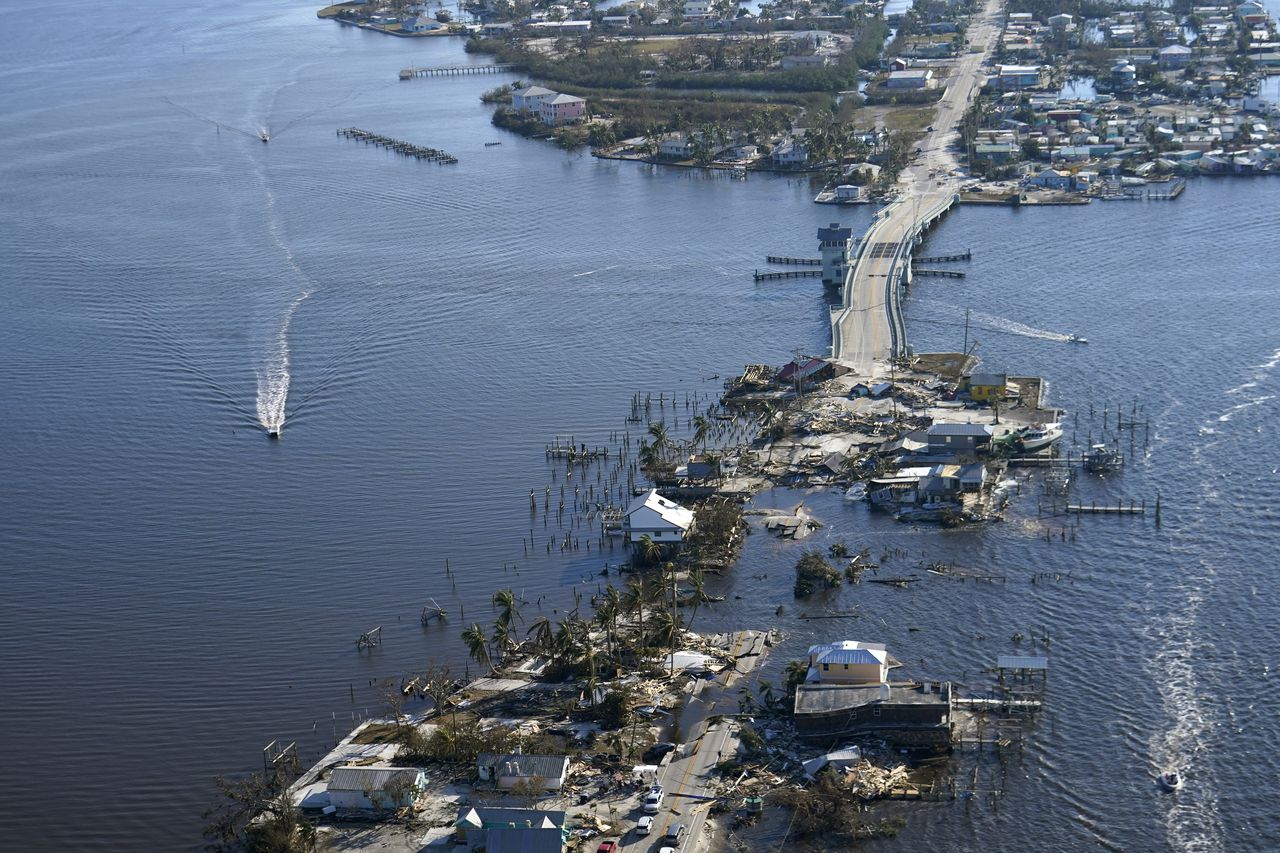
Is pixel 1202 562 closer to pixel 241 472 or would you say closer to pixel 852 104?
pixel 241 472

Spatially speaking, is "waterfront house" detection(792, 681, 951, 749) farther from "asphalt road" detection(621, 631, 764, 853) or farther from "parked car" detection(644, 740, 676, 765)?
"parked car" detection(644, 740, 676, 765)

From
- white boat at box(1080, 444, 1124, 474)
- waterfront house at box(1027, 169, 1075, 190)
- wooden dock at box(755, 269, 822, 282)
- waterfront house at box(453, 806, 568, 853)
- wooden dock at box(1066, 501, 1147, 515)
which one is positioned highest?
waterfront house at box(1027, 169, 1075, 190)

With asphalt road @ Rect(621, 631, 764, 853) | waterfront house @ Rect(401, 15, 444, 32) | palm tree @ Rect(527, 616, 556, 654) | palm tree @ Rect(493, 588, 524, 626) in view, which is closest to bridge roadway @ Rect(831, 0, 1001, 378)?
palm tree @ Rect(527, 616, 556, 654)

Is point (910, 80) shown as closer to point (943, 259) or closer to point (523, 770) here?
point (943, 259)

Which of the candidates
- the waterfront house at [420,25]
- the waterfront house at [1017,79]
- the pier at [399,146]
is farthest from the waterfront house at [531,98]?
the waterfront house at [420,25]

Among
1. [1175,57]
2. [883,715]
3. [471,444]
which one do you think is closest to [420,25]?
[1175,57]
